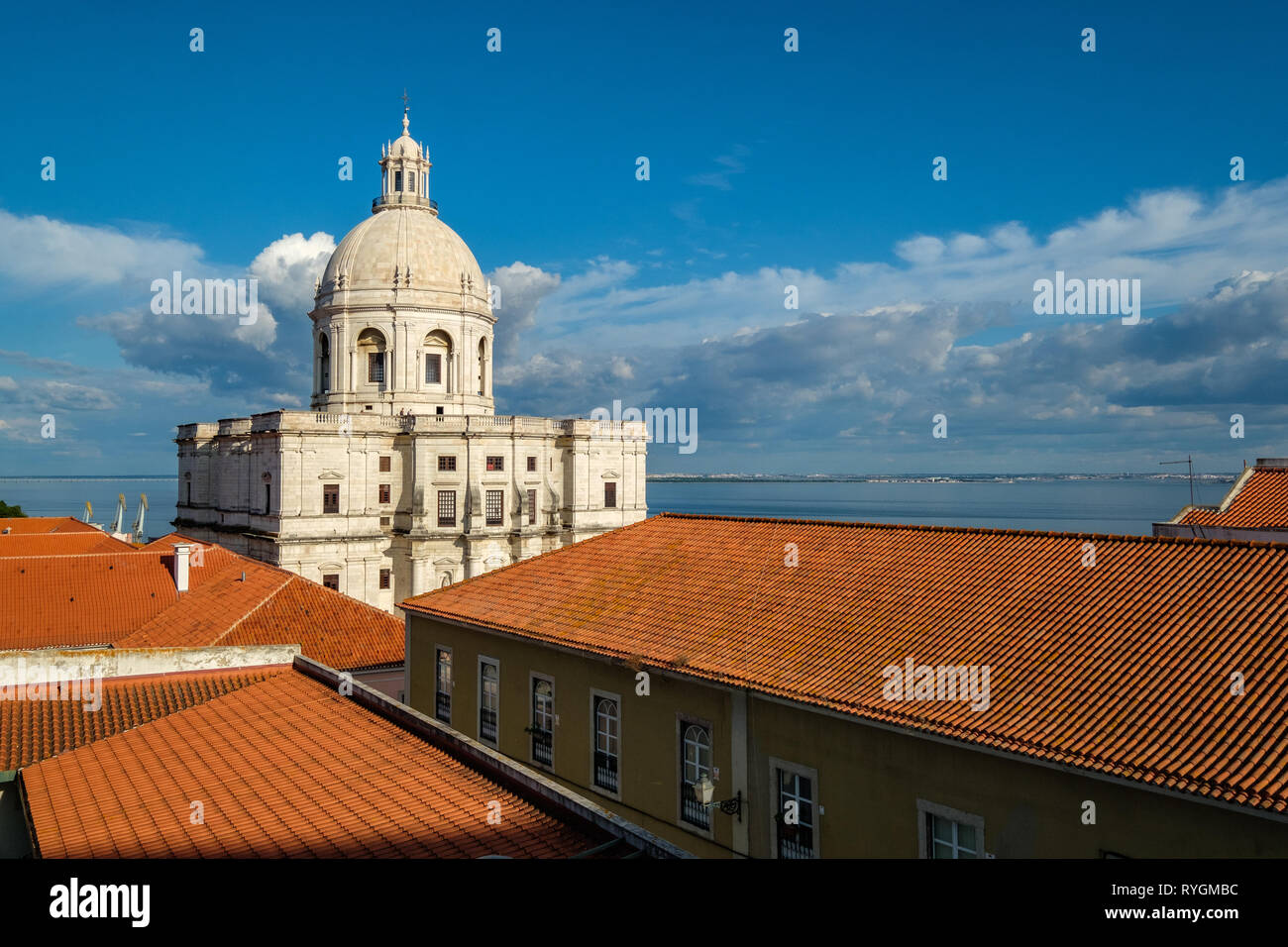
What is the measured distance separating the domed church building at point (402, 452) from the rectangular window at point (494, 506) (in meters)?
0.09

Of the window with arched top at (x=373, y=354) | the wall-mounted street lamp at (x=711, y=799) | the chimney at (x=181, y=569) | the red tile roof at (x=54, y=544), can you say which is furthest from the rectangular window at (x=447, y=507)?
the wall-mounted street lamp at (x=711, y=799)

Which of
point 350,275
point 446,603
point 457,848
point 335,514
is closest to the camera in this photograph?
point 457,848

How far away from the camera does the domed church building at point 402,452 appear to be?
50.2 m

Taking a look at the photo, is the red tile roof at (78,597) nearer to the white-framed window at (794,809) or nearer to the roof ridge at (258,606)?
the roof ridge at (258,606)

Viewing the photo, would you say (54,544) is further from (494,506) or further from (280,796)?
(280,796)

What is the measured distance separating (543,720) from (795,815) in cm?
633

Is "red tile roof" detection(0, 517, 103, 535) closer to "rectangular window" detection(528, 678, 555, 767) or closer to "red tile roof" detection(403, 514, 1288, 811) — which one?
"red tile roof" detection(403, 514, 1288, 811)

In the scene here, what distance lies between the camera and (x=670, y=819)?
15.5m

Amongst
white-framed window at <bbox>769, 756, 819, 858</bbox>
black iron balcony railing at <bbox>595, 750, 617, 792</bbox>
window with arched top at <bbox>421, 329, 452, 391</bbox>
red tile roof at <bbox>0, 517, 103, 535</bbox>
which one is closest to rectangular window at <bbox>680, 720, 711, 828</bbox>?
white-framed window at <bbox>769, 756, 819, 858</bbox>

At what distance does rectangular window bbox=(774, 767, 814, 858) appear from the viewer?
13.5 meters

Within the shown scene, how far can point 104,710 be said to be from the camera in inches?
651

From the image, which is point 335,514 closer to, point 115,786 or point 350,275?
point 350,275
